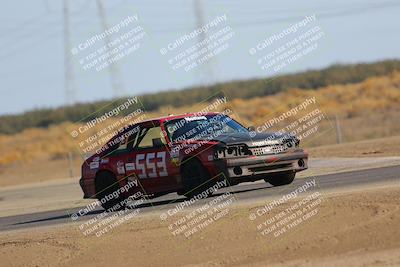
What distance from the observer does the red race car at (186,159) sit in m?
16.3

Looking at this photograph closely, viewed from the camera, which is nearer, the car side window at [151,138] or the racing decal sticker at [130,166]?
the car side window at [151,138]

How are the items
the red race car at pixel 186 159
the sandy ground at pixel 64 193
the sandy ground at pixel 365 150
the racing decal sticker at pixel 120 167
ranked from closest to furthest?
the red race car at pixel 186 159 → the racing decal sticker at pixel 120 167 → the sandy ground at pixel 64 193 → the sandy ground at pixel 365 150

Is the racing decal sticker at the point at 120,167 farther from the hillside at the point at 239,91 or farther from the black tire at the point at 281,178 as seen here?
the hillside at the point at 239,91

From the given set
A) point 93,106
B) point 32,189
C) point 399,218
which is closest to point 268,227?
point 399,218

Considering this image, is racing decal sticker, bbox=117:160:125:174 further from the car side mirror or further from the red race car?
the car side mirror

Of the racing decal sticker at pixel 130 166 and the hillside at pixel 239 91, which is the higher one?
the racing decal sticker at pixel 130 166

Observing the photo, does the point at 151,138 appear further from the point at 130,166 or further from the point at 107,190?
the point at 107,190

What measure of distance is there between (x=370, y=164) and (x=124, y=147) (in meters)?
5.69

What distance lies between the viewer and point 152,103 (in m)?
85.4

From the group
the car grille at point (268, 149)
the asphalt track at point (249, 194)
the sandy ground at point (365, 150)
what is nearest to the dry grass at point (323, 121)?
the sandy ground at point (365, 150)

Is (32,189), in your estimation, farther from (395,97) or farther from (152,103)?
(152,103)

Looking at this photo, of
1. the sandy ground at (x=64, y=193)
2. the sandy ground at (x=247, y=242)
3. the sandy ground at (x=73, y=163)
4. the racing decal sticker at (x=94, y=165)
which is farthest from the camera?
the sandy ground at (x=73, y=163)

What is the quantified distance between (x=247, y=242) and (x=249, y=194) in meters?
5.28

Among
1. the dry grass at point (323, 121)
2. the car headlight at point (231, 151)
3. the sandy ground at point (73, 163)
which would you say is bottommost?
the dry grass at point (323, 121)
